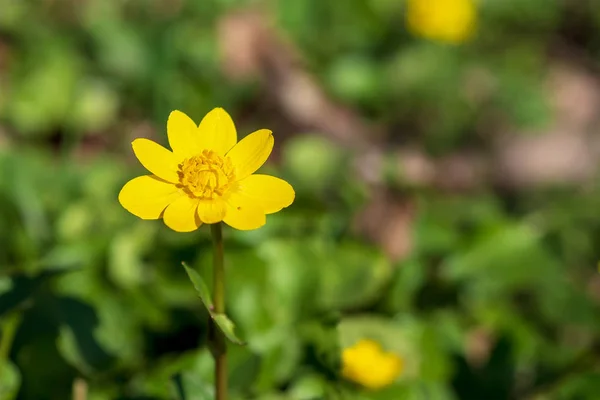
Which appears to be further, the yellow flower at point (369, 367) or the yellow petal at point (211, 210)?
the yellow flower at point (369, 367)

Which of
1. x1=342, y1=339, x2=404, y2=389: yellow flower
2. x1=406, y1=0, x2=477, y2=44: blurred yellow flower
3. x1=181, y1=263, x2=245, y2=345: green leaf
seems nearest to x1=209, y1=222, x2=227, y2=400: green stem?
x1=181, y1=263, x2=245, y2=345: green leaf

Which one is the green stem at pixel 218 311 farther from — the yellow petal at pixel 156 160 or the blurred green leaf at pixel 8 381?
the blurred green leaf at pixel 8 381

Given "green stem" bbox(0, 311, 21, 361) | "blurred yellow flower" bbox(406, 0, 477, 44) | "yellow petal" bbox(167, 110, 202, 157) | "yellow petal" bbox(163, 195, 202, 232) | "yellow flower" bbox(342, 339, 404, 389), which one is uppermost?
"blurred yellow flower" bbox(406, 0, 477, 44)

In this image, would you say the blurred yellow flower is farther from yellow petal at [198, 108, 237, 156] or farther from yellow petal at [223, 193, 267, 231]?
yellow petal at [223, 193, 267, 231]

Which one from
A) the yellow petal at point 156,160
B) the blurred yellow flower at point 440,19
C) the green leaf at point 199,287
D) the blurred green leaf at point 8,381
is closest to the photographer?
the green leaf at point 199,287

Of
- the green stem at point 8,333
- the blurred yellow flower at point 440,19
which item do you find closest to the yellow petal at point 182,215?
the green stem at point 8,333

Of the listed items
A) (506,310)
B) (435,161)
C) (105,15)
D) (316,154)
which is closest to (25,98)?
(105,15)

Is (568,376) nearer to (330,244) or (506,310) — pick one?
(506,310)
